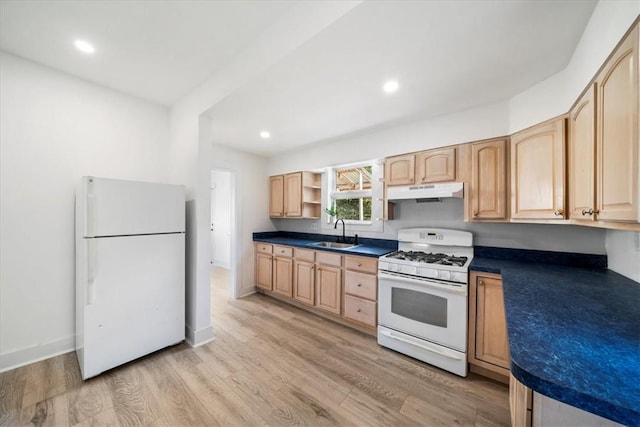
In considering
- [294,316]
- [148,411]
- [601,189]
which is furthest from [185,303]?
[601,189]

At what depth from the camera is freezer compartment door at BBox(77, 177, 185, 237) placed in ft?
6.20

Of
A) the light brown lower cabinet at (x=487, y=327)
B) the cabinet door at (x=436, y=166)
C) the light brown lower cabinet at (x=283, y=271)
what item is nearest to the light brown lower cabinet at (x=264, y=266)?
the light brown lower cabinet at (x=283, y=271)

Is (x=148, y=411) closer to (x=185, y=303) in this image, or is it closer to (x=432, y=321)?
(x=185, y=303)

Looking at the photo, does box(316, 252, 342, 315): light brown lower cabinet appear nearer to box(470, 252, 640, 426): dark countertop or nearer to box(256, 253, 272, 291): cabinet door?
box(256, 253, 272, 291): cabinet door

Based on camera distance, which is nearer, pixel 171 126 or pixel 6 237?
pixel 6 237

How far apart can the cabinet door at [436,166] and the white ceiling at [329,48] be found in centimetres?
45

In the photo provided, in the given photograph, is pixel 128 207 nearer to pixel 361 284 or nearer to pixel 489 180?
pixel 361 284

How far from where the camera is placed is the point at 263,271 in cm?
384

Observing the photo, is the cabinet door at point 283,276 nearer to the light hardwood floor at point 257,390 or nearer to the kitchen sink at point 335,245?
the kitchen sink at point 335,245

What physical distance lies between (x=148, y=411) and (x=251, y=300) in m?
2.09

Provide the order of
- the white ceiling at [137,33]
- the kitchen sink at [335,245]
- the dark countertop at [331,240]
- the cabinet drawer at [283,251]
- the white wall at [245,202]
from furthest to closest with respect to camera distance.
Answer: the white wall at [245,202], the cabinet drawer at [283,251], the kitchen sink at [335,245], the dark countertop at [331,240], the white ceiling at [137,33]

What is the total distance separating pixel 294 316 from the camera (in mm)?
3158

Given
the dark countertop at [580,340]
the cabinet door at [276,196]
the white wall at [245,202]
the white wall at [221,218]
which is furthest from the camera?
the white wall at [221,218]

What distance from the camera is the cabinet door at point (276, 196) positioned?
405 centimetres
